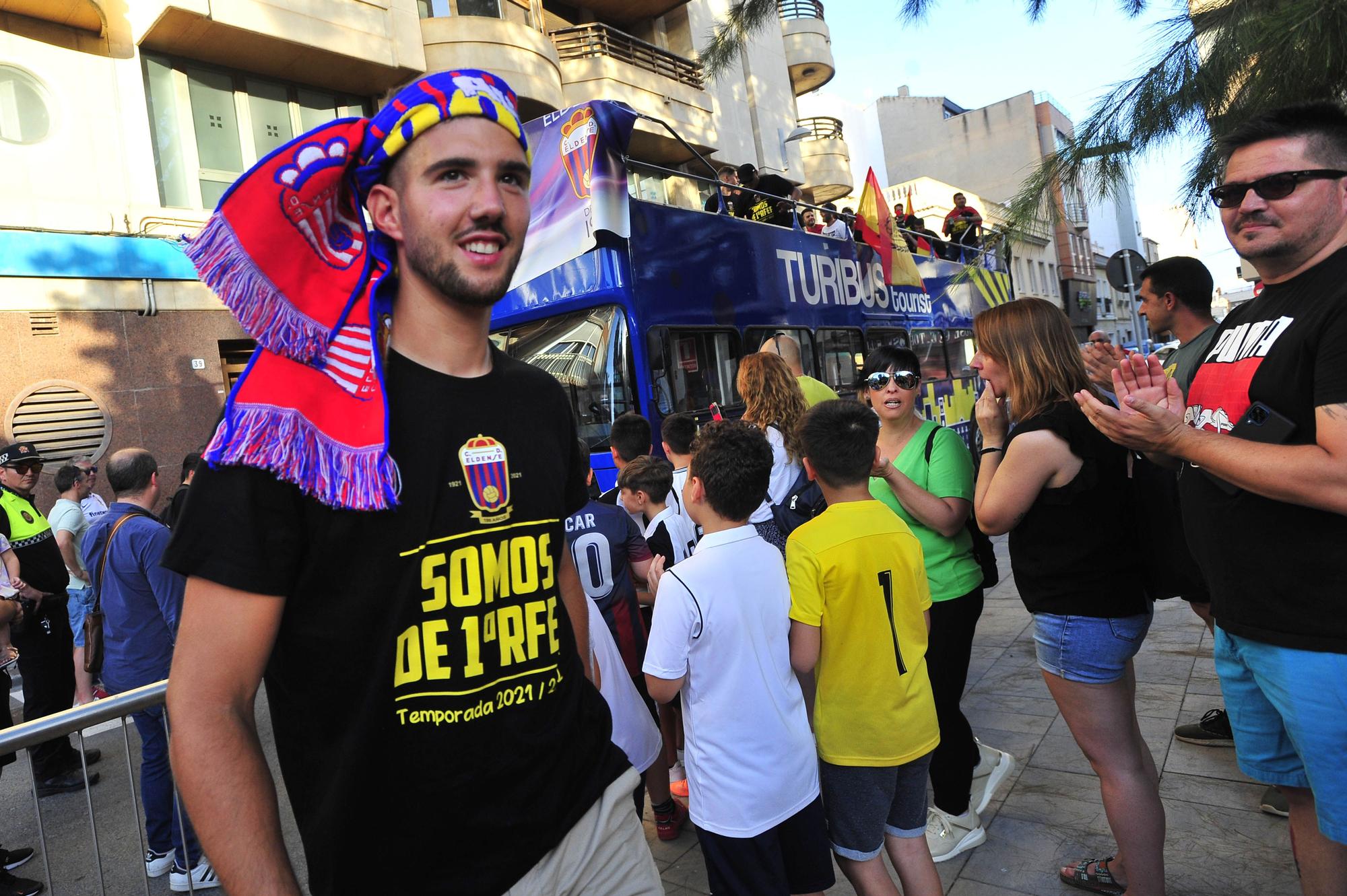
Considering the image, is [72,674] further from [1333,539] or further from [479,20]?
[479,20]

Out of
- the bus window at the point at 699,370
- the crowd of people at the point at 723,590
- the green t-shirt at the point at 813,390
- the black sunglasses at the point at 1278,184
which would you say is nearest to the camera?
the crowd of people at the point at 723,590

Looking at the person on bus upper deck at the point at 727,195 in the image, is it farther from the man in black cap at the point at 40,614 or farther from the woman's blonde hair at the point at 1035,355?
the man in black cap at the point at 40,614

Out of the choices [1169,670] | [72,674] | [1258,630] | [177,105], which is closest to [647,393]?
[1169,670]

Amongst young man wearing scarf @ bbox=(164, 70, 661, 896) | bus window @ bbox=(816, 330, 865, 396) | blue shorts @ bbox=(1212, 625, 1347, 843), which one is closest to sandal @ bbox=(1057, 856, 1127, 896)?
blue shorts @ bbox=(1212, 625, 1347, 843)

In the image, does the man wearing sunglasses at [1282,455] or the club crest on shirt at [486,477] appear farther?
the man wearing sunglasses at [1282,455]

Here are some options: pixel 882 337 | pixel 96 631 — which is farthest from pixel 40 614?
pixel 882 337

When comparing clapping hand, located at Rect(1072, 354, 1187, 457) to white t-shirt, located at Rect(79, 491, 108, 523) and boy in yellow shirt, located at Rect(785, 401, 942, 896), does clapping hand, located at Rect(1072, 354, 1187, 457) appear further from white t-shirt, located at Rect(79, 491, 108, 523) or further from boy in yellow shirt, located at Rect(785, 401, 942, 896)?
white t-shirt, located at Rect(79, 491, 108, 523)

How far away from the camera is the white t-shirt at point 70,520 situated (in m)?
5.66

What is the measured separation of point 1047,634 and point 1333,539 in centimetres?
92

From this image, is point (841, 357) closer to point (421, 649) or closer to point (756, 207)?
point (756, 207)

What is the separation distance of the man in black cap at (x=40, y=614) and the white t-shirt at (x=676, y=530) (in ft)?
12.5

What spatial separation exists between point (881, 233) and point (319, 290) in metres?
9.77

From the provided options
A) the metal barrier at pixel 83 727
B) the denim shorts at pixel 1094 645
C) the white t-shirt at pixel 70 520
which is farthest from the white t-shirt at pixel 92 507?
the denim shorts at pixel 1094 645

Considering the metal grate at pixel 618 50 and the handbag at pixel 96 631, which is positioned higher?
the metal grate at pixel 618 50
